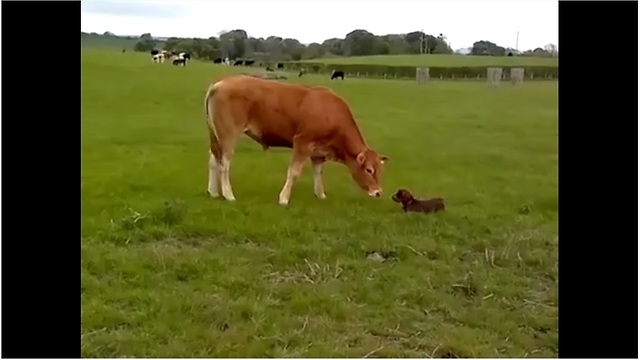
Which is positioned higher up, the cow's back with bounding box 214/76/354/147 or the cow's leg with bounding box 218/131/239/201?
the cow's back with bounding box 214/76/354/147

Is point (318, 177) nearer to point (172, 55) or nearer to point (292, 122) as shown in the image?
point (292, 122)

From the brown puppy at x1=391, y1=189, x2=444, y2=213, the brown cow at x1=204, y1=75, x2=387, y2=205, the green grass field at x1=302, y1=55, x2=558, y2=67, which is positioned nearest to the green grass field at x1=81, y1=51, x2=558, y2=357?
the brown puppy at x1=391, y1=189, x2=444, y2=213

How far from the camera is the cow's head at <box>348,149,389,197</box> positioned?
4.35 metres

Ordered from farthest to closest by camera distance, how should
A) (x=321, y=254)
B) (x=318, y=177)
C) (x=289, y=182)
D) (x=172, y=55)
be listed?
(x=318, y=177)
(x=289, y=182)
(x=172, y=55)
(x=321, y=254)

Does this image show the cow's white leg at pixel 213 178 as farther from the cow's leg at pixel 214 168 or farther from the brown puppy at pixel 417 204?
the brown puppy at pixel 417 204

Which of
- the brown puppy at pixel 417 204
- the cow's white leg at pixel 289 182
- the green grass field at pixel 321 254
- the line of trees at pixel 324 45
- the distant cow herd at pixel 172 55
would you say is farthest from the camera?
the cow's white leg at pixel 289 182

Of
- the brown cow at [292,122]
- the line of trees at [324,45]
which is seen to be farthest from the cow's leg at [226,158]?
the line of trees at [324,45]

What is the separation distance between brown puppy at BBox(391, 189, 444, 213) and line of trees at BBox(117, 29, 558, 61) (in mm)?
Answer: 1151

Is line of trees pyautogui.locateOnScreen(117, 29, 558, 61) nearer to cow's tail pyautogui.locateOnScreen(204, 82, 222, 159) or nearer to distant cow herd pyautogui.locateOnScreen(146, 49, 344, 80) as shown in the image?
distant cow herd pyautogui.locateOnScreen(146, 49, 344, 80)

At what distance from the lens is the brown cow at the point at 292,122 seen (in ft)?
14.3

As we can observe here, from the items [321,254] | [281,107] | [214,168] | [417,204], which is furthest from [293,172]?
[321,254]

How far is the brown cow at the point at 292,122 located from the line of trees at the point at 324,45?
4.13 ft

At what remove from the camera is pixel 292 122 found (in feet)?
14.4

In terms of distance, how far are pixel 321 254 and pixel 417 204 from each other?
0.98 metres
